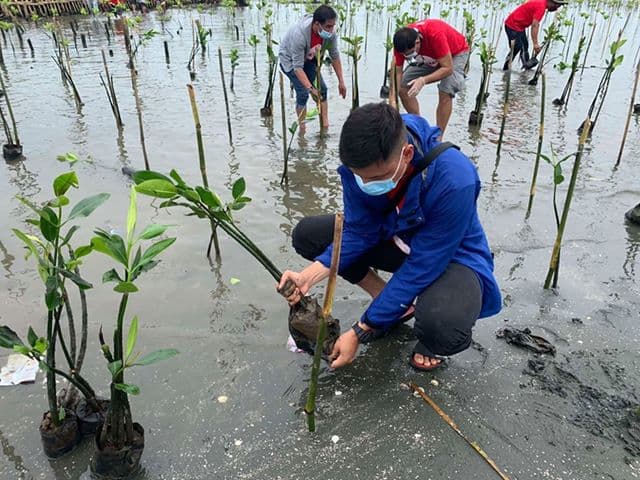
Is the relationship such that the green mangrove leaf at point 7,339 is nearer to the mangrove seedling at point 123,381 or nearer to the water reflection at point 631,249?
the mangrove seedling at point 123,381

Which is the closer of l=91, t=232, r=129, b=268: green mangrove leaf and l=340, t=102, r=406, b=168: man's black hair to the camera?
l=91, t=232, r=129, b=268: green mangrove leaf

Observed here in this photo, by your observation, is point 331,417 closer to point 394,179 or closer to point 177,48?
point 394,179

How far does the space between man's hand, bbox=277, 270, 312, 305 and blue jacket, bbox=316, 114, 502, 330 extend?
0.47 feet

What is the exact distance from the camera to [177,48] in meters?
12.0

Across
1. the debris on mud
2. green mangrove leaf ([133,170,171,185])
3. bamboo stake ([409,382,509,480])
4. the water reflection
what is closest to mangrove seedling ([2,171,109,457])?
green mangrove leaf ([133,170,171,185])

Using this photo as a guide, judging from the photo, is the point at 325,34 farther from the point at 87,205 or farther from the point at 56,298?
the point at 56,298

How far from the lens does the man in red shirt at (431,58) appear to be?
476cm

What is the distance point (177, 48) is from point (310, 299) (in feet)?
37.9

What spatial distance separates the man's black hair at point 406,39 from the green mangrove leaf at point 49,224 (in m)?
4.03

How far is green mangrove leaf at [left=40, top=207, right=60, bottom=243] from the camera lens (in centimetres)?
143

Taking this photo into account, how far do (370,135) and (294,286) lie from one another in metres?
0.75

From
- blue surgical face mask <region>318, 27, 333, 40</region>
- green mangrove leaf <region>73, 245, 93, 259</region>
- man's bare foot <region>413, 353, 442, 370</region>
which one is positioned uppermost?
blue surgical face mask <region>318, 27, 333, 40</region>

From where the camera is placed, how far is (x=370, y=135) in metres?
1.68

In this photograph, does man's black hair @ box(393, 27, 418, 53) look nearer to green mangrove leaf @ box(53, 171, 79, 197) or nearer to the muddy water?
the muddy water
